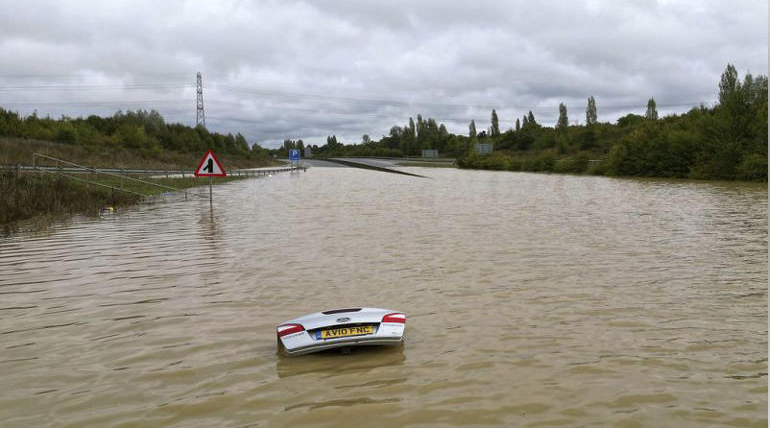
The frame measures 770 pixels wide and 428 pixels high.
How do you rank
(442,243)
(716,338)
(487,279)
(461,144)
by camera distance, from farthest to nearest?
(461,144), (442,243), (487,279), (716,338)

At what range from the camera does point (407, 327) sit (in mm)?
7789

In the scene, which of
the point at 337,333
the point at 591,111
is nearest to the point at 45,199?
the point at 337,333

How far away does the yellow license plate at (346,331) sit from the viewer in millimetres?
6625

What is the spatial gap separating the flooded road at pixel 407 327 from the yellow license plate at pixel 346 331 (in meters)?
0.29

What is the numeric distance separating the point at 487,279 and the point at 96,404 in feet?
23.0

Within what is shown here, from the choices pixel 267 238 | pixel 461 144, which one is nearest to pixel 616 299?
pixel 267 238

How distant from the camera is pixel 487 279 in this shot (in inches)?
422

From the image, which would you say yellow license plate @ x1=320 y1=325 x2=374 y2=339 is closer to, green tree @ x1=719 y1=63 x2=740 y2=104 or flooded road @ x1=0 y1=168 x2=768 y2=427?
flooded road @ x1=0 y1=168 x2=768 y2=427

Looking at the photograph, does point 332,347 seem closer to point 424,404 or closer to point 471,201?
point 424,404

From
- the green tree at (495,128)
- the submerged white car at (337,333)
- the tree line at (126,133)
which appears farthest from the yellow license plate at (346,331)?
the green tree at (495,128)

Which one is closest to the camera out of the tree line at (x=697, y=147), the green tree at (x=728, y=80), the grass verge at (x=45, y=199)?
the grass verge at (x=45, y=199)

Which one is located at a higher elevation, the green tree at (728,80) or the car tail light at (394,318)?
the green tree at (728,80)

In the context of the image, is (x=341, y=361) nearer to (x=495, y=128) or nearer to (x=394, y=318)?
(x=394, y=318)

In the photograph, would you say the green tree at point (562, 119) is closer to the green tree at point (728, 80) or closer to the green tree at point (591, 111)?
the green tree at point (591, 111)
